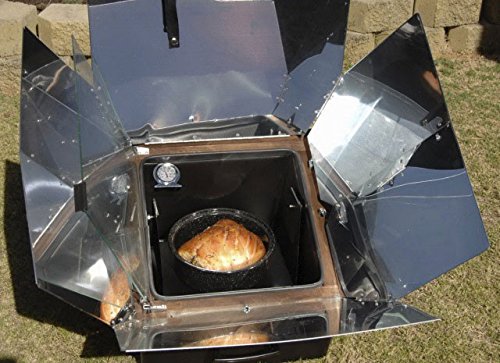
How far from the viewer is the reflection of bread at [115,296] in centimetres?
259

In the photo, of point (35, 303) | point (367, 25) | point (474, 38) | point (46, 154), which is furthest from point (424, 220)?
point (474, 38)

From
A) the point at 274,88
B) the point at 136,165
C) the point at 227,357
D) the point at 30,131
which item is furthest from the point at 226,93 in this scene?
the point at 227,357

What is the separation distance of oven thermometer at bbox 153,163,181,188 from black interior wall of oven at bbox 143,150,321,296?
0.03 meters

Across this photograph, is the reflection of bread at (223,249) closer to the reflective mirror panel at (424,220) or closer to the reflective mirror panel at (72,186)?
the reflective mirror panel at (72,186)

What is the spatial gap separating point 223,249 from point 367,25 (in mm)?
2635

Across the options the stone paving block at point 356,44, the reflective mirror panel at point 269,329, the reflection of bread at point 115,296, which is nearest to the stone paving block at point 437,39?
the stone paving block at point 356,44

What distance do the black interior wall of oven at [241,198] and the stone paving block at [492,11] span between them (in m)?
2.83

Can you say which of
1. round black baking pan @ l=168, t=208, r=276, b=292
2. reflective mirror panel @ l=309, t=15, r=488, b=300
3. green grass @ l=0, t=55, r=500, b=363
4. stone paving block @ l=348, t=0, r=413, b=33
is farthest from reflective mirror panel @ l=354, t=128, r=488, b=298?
stone paving block @ l=348, t=0, r=413, b=33

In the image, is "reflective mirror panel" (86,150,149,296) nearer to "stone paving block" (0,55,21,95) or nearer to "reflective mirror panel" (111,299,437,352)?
"reflective mirror panel" (111,299,437,352)

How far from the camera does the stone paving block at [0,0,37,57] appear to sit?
4.61 m

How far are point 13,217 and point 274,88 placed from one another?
147cm

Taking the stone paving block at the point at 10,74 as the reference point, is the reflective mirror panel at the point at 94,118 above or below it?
above

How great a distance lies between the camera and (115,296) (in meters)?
2.64

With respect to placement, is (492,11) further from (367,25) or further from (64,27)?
(64,27)
